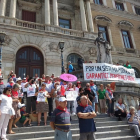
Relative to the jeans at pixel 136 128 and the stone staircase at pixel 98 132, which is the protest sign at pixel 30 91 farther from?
the jeans at pixel 136 128

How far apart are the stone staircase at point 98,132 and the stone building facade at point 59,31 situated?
9072 mm

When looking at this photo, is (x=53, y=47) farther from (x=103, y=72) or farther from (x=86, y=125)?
(x=86, y=125)

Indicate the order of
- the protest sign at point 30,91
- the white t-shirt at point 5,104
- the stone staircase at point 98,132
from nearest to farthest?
the white t-shirt at point 5,104
the stone staircase at point 98,132
the protest sign at point 30,91

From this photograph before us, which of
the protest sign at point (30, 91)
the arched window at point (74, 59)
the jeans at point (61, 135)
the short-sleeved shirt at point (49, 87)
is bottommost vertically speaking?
the jeans at point (61, 135)

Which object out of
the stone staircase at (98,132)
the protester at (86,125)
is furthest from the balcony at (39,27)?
the protester at (86,125)

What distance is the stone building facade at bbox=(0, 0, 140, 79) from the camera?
1441cm

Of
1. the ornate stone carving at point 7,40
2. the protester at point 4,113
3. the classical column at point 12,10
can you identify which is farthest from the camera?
the classical column at point 12,10

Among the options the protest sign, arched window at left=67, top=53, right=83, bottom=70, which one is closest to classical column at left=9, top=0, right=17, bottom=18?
arched window at left=67, top=53, right=83, bottom=70

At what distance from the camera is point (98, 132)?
5.40m

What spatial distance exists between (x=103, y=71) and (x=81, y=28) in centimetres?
1116

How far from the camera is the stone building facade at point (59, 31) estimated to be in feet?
47.3

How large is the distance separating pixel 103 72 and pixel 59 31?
8477 millimetres

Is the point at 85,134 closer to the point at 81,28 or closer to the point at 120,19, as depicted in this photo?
the point at 81,28

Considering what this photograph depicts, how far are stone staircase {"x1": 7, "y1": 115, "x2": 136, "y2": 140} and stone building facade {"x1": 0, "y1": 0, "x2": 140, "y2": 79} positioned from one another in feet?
29.8
